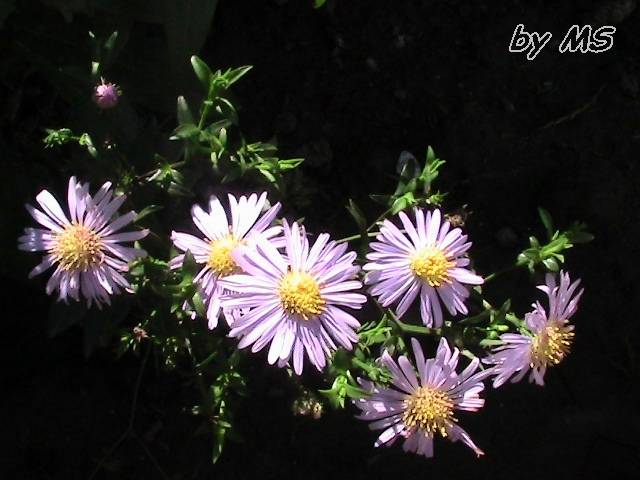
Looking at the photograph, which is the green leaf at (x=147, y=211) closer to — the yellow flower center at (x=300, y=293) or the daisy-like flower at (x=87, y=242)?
the daisy-like flower at (x=87, y=242)

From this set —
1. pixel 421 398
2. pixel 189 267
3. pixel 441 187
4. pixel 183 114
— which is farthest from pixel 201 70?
pixel 441 187

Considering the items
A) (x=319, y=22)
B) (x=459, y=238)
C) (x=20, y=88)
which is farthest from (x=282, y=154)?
(x=459, y=238)

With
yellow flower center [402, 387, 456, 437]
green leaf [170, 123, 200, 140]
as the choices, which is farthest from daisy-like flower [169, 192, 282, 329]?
yellow flower center [402, 387, 456, 437]

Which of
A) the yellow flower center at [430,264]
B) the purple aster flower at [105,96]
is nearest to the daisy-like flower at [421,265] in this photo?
the yellow flower center at [430,264]

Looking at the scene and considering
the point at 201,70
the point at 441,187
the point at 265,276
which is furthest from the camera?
the point at 441,187

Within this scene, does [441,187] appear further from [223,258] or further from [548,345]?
[223,258]

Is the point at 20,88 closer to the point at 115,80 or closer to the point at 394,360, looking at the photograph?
the point at 115,80
